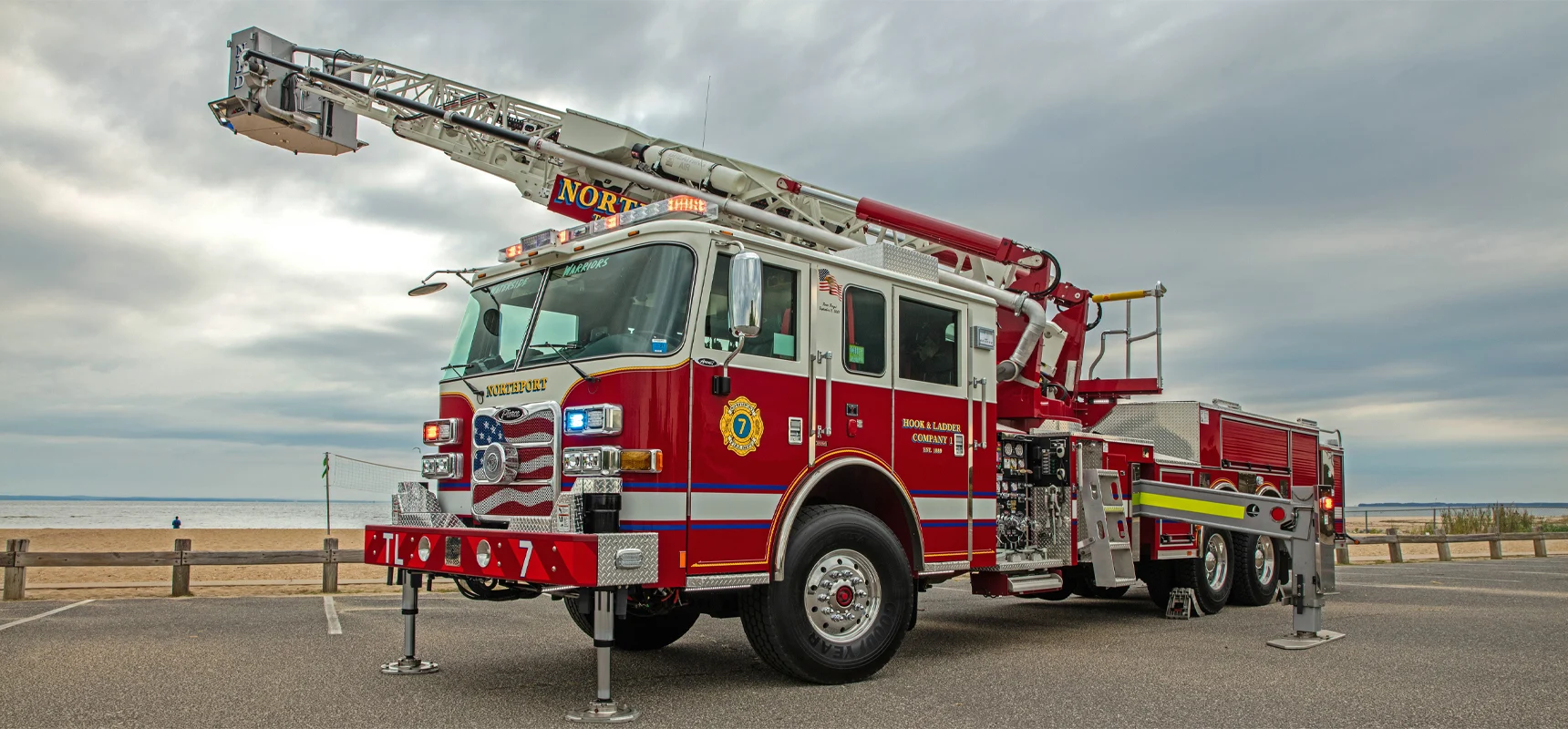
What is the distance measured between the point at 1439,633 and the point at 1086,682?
434 centimetres

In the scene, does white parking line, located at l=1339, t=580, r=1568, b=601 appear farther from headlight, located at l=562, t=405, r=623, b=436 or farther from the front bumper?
headlight, located at l=562, t=405, r=623, b=436

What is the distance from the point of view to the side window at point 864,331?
22.3ft

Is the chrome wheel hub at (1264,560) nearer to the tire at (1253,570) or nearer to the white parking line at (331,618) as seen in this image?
the tire at (1253,570)

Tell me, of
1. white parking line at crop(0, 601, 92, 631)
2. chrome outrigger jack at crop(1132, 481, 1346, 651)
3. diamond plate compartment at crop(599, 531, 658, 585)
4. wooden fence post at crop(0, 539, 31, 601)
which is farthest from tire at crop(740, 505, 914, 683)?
wooden fence post at crop(0, 539, 31, 601)

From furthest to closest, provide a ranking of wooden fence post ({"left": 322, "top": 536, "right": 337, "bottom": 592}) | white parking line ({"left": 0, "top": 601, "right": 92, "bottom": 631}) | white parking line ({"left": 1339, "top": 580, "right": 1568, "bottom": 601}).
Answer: wooden fence post ({"left": 322, "top": 536, "right": 337, "bottom": 592})
white parking line ({"left": 1339, "top": 580, "right": 1568, "bottom": 601})
white parking line ({"left": 0, "top": 601, "right": 92, "bottom": 631})

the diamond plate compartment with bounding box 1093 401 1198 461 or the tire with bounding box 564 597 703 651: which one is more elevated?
the diamond plate compartment with bounding box 1093 401 1198 461

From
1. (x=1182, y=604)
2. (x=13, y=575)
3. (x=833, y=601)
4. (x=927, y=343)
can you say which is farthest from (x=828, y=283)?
(x=13, y=575)

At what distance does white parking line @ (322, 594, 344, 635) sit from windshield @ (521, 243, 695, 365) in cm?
412

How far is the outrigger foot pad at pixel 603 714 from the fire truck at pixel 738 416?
1.1 inches

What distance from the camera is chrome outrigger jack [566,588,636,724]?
5332 millimetres

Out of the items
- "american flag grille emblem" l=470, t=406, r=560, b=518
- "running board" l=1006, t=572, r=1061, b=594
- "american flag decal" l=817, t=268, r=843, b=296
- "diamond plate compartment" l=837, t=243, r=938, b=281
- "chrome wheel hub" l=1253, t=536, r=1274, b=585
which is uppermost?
"diamond plate compartment" l=837, t=243, r=938, b=281

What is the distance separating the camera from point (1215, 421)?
1122 cm

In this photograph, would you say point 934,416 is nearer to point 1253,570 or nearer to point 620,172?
point 620,172

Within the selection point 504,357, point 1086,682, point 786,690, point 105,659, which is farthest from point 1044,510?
point 105,659
